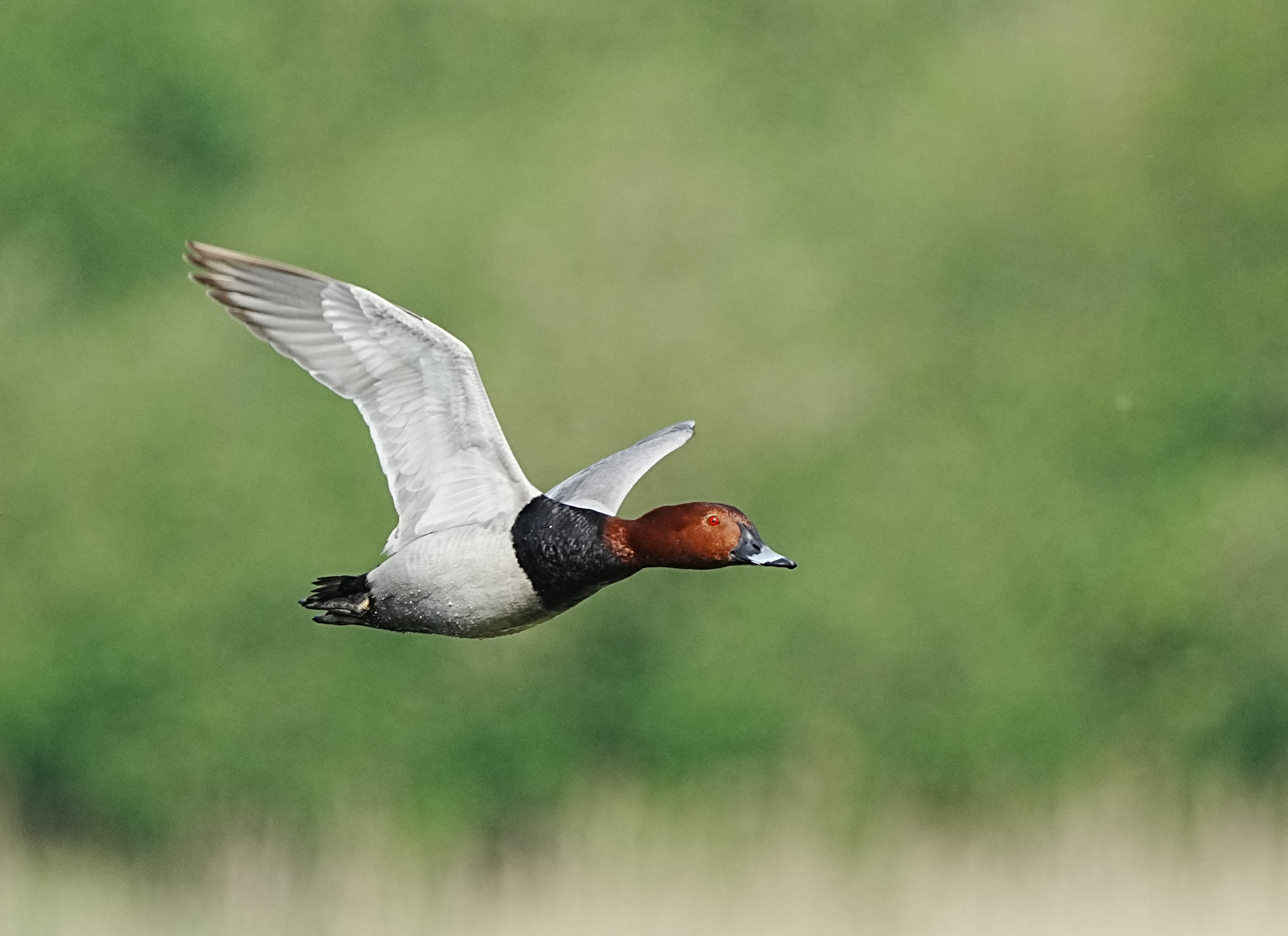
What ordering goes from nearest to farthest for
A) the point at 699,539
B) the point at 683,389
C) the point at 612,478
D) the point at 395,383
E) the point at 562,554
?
1. the point at 699,539
2. the point at 562,554
3. the point at 395,383
4. the point at 612,478
5. the point at 683,389

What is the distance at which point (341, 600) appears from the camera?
5820 mm


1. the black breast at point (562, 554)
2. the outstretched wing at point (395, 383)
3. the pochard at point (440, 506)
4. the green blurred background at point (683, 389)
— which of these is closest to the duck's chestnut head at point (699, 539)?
the pochard at point (440, 506)

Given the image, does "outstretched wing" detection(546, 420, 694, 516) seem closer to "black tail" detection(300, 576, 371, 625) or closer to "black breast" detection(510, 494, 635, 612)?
"black breast" detection(510, 494, 635, 612)

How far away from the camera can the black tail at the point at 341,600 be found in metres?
5.81

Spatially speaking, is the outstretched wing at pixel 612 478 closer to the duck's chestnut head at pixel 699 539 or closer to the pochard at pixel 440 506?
the pochard at pixel 440 506

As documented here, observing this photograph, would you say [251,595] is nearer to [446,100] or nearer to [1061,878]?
[446,100]

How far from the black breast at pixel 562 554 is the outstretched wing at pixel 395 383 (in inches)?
5.9

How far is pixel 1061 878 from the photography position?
30.7 feet

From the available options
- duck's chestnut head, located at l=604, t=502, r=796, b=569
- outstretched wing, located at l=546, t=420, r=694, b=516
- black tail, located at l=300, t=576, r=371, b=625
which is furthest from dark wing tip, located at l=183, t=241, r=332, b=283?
duck's chestnut head, located at l=604, t=502, r=796, b=569

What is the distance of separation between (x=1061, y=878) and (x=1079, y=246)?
316 inches

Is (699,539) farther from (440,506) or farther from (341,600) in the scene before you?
(341,600)

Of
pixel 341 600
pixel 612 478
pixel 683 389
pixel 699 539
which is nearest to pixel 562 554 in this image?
pixel 699 539

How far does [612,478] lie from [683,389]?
7552 mm

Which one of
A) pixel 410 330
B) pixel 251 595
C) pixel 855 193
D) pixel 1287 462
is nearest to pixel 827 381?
pixel 855 193
